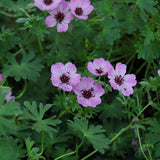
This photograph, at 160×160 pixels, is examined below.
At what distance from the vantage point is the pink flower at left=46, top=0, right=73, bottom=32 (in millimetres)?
2027

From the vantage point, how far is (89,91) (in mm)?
1804

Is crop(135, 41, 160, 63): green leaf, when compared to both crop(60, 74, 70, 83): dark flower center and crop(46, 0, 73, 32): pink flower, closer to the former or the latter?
crop(46, 0, 73, 32): pink flower

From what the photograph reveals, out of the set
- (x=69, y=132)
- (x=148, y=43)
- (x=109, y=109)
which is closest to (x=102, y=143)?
(x=69, y=132)

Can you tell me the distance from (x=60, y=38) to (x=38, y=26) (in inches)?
15.6

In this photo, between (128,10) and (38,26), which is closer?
(38,26)

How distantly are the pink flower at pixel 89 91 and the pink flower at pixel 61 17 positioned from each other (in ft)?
1.64

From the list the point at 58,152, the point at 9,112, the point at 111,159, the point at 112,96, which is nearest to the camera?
the point at 9,112

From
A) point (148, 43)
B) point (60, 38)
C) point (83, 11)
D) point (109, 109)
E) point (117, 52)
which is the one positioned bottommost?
point (109, 109)

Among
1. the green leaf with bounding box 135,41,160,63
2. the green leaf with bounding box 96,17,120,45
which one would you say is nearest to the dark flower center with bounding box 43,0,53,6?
the green leaf with bounding box 96,17,120,45

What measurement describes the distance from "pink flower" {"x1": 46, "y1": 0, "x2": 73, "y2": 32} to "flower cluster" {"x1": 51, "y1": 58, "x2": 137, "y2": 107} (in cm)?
37

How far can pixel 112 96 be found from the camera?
7.81 feet

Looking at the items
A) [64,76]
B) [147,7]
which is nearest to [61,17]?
[64,76]

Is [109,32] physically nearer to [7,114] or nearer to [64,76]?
[64,76]

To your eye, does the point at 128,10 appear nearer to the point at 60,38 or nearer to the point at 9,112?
the point at 60,38
